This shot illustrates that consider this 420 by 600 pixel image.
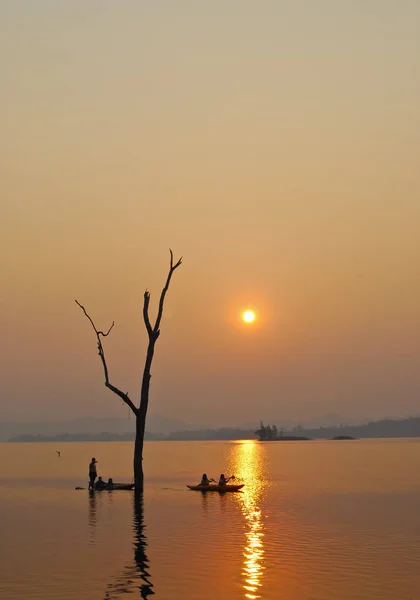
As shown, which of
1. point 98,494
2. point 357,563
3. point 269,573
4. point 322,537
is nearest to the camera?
point 269,573

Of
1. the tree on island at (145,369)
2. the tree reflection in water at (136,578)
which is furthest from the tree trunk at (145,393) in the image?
the tree reflection in water at (136,578)

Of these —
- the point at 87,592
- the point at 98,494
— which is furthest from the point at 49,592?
the point at 98,494

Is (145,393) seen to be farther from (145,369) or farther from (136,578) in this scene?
(136,578)

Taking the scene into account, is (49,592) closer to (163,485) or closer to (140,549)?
(140,549)

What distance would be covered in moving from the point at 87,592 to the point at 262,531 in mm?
16716

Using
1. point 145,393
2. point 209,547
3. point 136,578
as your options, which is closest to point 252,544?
point 209,547

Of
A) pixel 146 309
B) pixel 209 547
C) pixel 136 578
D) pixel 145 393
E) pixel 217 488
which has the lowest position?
pixel 136 578

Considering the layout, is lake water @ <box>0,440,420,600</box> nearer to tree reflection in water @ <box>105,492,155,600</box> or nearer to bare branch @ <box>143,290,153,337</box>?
tree reflection in water @ <box>105,492,155,600</box>

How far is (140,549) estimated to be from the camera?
35656 mm

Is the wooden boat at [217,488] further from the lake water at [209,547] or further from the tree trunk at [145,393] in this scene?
the tree trunk at [145,393]

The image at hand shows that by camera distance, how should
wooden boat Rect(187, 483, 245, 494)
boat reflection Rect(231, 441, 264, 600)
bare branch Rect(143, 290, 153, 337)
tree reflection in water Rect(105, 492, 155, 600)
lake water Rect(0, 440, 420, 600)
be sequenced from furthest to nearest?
1. wooden boat Rect(187, 483, 245, 494)
2. bare branch Rect(143, 290, 153, 337)
3. boat reflection Rect(231, 441, 264, 600)
4. lake water Rect(0, 440, 420, 600)
5. tree reflection in water Rect(105, 492, 155, 600)

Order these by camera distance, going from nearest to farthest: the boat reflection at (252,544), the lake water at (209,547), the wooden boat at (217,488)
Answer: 1. the lake water at (209,547)
2. the boat reflection at (252,544)
3. the wooden boat at (217,488)

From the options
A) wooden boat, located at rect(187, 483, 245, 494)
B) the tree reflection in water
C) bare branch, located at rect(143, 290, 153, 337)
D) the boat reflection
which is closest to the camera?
the tree reflection in water

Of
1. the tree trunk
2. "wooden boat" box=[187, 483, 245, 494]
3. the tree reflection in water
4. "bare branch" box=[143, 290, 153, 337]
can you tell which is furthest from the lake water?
"bare branch" box=[143, 290, 153, 337]
